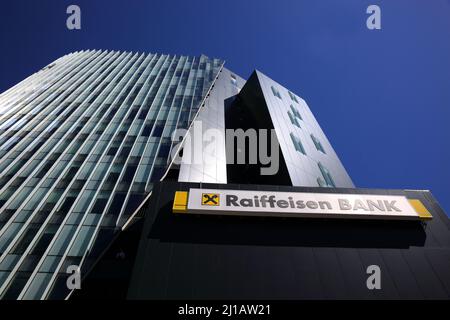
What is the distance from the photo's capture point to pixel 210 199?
59.9 ft

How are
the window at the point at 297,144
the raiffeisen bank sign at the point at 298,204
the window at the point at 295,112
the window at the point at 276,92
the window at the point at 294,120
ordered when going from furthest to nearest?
the window at the point at 295,112 → the window at the point at 276,92 → the window at the point at 294,120 → the window at the point at 297,144 → the raiffeisen bank sign at the point at 298,204

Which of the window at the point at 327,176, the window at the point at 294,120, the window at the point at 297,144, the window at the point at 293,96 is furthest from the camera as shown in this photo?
the window at the point at 293,96

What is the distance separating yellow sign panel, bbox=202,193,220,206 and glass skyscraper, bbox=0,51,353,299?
7.25 meters

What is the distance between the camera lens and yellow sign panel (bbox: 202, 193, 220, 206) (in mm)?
17969

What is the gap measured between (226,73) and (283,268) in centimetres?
5007

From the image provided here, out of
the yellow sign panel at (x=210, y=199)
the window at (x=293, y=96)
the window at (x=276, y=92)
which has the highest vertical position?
the window at (x=293, y=96)

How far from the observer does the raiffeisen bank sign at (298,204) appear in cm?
1773

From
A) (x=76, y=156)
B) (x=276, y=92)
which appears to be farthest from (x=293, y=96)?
(x=76, y=156)

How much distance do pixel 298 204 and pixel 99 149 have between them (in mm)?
21581

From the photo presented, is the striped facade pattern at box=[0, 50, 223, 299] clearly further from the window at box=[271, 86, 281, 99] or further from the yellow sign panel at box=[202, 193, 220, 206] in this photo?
the window at box=[271, 86, 281, 99]

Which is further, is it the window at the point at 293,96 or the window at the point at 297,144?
the window at the point at 293,96

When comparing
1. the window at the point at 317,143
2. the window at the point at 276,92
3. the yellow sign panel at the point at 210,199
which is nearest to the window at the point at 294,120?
the window at the point at 317,143

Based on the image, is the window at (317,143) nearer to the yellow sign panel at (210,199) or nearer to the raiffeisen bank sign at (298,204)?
the raiffeisen bank sign at (298,204)
